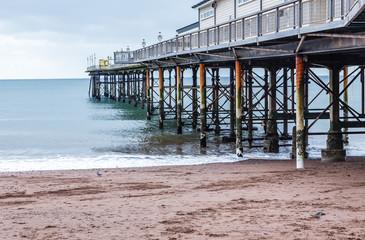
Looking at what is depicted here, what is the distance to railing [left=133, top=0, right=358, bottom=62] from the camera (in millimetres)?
12878

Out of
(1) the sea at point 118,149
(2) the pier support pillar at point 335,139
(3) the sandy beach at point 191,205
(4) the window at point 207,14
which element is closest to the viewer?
(3) the sandy beach at point 191,205

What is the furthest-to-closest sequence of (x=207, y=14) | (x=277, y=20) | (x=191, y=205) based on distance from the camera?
1. (x=207, y=14)
2. (x=277, y=20)
3. (x=191, y=205)

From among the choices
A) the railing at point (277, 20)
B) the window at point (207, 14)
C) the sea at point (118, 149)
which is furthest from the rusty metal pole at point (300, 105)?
the window at point (207, 14)

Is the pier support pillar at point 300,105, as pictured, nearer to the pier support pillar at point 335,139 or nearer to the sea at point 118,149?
the pier support pillar at point 335,139

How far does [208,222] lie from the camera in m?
8.50

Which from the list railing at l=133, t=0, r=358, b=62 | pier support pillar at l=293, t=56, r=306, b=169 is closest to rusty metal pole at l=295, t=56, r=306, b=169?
pier support pillar at l=293, t=56, r=306, b=169

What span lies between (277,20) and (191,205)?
683cm

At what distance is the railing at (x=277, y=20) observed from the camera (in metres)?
12.9

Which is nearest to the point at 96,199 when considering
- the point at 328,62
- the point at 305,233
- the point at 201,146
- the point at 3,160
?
the point at 305,233

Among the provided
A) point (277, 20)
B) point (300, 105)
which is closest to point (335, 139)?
point (300, 105)

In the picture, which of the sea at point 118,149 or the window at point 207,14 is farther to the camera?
the window at point 207,14

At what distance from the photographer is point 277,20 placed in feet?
48.7

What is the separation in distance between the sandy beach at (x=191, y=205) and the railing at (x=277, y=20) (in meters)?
3.64

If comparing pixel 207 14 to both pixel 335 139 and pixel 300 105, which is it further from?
pixel 300 105
